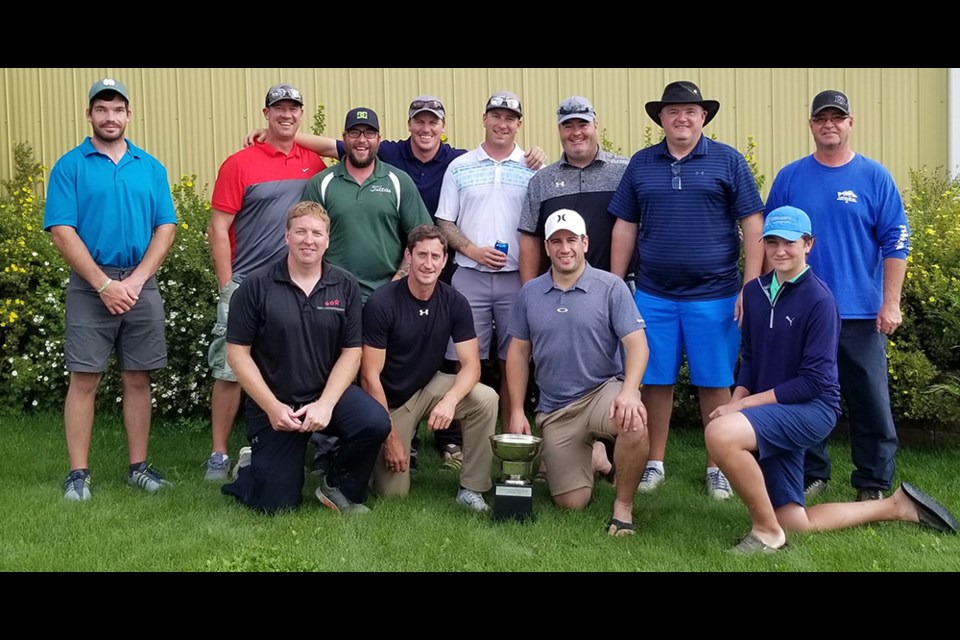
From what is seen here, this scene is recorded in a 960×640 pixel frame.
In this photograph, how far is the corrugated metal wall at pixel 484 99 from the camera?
9.68 m

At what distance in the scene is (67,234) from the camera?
216 inches

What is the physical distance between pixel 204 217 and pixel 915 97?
6.84m

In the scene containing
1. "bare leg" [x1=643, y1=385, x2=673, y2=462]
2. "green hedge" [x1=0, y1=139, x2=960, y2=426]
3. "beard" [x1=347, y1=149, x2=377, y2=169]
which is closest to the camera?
"bare leg" [x1=643, y1=385, x2=673, y2=462]

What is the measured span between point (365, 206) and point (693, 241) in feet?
6.41

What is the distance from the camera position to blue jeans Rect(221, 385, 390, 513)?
527 cm

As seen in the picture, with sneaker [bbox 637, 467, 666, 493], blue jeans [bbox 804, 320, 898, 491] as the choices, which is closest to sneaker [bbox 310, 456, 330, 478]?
sneaker [bbox 637, 467, 666, 493]

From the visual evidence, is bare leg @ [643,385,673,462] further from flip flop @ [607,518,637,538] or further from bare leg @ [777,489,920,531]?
bare leg @ [777,489,920,531]

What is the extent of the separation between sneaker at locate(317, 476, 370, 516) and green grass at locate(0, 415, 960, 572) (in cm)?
7

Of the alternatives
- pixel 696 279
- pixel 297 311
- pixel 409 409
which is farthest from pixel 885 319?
pixel 297 311

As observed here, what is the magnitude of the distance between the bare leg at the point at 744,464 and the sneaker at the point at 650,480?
1189 millimetres

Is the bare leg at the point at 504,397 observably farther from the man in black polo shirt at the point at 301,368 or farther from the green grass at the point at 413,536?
the man in black polo shirt at the point at 301,368

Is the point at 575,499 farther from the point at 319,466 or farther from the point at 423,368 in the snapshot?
the point at 319,466

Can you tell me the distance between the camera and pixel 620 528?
16.3 ft

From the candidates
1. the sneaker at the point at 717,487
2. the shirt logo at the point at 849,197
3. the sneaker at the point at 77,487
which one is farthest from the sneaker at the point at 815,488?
the sneaker at the point at 77,487
